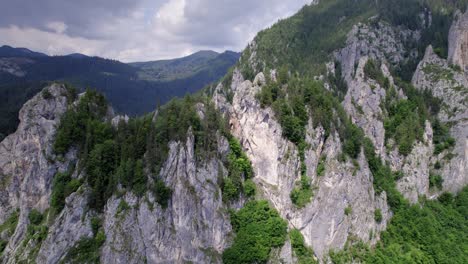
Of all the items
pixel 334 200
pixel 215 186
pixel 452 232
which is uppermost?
pixel 215 186

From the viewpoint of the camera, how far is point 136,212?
55.3 m

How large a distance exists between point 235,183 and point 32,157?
46576mm

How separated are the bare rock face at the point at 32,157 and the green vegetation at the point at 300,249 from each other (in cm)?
4601

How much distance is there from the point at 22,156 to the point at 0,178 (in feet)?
27.7

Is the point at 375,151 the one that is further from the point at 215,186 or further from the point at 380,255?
the point at 215,186

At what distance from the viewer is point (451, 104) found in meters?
94.2

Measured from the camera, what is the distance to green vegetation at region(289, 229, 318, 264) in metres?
55.7

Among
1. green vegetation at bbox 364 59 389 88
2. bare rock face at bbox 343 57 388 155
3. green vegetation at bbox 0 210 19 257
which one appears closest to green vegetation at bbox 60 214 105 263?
green vegetation at bbox 0 210 19 257

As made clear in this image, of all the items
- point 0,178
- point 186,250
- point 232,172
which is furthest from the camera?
point 0,178

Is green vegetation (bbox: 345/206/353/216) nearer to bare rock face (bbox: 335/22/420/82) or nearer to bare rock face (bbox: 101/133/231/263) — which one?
bare rock face (bbox: 101/133/231/263)

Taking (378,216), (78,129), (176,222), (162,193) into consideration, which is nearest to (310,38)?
(378,216)

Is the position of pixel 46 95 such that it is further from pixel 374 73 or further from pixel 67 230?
pixel 374 73

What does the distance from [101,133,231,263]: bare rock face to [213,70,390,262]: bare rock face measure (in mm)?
9634

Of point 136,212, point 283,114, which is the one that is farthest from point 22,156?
point 283,114
